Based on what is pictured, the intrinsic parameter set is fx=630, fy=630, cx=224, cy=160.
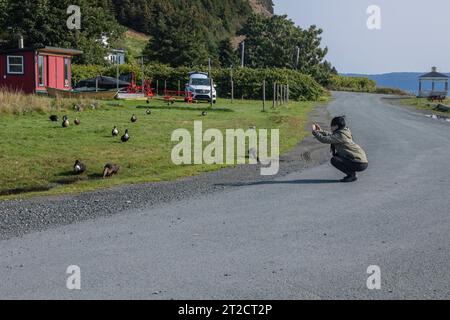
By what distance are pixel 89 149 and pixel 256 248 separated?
33.4 ft

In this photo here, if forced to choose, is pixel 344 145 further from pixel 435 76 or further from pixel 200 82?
pixel 435 76

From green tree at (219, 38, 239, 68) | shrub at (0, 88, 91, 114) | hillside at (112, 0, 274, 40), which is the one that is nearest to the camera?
shrub at (0, 88, 91, 114)

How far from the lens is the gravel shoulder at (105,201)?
861 centimetres

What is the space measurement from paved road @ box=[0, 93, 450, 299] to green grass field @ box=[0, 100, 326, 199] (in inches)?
127

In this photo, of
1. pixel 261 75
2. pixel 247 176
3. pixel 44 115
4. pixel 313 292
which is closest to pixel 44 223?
pixel 313 292

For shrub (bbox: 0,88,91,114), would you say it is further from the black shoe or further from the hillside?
the hillside

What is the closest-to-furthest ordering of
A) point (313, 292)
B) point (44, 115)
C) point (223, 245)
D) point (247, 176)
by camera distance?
point (313, 292), point (223, 245), point (247, 176), point (44, 115)

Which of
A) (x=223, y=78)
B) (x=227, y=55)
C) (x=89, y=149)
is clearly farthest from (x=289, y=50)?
(x=89, y=149)

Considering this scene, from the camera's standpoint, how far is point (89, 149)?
16516 mm

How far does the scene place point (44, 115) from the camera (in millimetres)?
24766

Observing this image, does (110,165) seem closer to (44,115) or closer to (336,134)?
(336,134)

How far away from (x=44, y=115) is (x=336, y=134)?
1589 cm

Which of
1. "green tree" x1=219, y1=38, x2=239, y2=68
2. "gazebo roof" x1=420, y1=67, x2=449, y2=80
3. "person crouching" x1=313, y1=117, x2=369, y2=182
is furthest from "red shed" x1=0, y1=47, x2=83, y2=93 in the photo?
"green tree" x1=219, y1=38, x2=239, y2=68

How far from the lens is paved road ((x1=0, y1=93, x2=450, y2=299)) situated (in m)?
5.77
